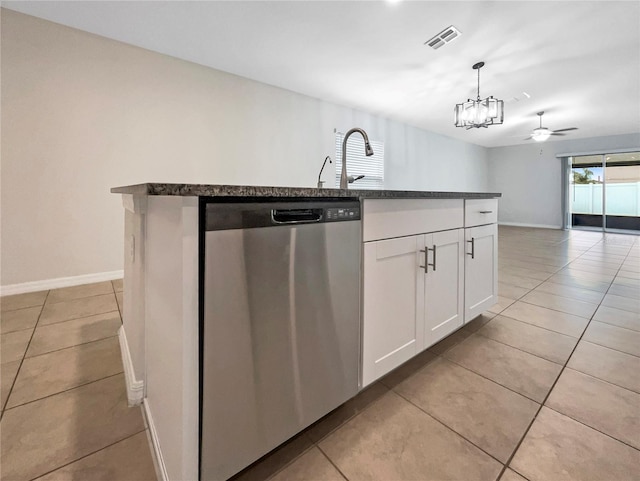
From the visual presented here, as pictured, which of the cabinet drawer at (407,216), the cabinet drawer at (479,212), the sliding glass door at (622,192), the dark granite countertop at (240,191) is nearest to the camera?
the dark granite countertop at (240,191)

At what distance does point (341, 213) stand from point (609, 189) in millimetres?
10133

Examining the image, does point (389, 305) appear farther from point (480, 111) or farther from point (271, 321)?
point (480, 111)

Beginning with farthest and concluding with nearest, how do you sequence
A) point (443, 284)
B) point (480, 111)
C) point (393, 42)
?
point (480, 111), point (393, 42), point (443, 284)

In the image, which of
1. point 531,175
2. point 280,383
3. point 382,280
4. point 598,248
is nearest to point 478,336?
point 382,280

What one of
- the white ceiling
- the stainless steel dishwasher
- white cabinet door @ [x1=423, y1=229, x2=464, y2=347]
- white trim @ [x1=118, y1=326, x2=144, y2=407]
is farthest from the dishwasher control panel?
the white ceiling

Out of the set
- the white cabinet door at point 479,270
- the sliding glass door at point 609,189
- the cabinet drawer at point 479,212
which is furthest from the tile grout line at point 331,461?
the sliding glass door at point 609,189

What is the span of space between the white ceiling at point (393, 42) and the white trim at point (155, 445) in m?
3.03

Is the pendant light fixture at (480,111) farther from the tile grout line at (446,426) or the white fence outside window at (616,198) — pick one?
the white fence outside window at (616,198)

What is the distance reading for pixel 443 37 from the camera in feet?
9.33

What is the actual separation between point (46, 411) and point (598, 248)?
7.13 meters

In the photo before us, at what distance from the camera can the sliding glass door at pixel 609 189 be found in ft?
23.7

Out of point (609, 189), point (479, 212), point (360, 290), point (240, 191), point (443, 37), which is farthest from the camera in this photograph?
→ point (609, 189)

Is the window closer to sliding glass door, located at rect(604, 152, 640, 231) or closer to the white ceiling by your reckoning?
the white ceiling

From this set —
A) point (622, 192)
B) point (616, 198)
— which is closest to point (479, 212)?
point (616, 198)
